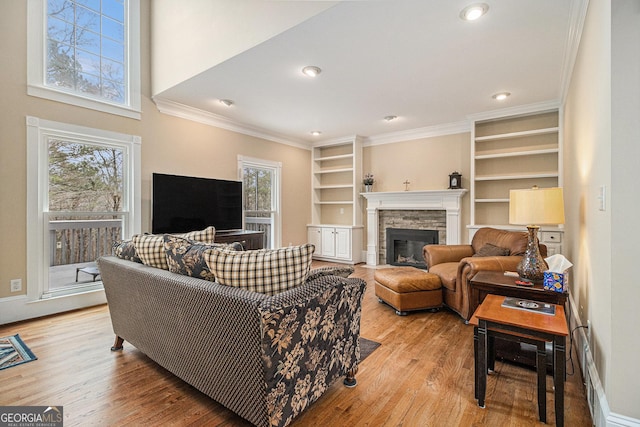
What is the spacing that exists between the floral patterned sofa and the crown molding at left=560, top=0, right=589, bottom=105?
252 cm

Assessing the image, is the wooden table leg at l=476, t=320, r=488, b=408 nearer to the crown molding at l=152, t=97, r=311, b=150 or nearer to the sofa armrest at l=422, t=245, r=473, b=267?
the sofa armrest at l=422, t=245, r=473, b=267

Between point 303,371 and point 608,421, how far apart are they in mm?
1377

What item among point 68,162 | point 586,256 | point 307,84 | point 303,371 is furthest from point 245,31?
point 586,256

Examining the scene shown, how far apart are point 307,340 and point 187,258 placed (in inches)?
34.3

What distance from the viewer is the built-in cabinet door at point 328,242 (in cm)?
643

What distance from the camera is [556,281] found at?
212 cm

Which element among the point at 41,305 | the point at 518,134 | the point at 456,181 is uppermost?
the point at 518,134

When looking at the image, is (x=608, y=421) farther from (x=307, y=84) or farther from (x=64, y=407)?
(x=307, y=84)

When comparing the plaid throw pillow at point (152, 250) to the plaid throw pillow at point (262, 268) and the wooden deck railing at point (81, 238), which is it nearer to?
the plaid throw pillow at point (262, 268)

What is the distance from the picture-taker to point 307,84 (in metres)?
3.63

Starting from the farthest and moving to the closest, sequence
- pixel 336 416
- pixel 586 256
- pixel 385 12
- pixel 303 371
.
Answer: pixel 385 12, pixel 586 256, pixel 336 416, pixel 303 371

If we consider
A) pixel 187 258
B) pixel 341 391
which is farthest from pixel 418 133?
pixel 187 258

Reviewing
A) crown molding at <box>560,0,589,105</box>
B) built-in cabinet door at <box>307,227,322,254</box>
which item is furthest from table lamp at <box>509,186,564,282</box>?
built-in cabinet door at <box>307,227,322,254</box>

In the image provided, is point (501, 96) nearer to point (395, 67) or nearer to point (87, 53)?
point (395, 67)
